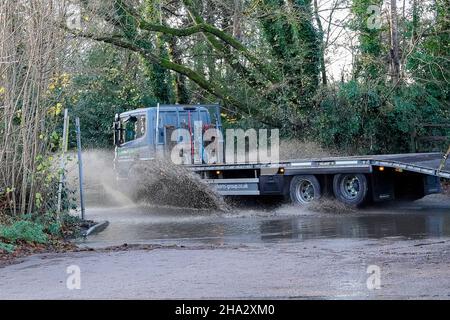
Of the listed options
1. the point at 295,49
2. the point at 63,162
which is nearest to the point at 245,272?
the point at 63,162

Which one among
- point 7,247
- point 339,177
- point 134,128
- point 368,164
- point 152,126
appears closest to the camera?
point 7,247

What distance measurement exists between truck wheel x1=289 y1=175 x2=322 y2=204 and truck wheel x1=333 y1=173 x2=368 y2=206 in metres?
0.60

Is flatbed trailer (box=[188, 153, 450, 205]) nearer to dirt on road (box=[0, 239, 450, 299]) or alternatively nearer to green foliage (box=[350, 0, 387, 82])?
dirt on road (box=[0, 239, 450, 299])

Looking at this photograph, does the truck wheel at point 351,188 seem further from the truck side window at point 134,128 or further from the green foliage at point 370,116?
the green foliage at point 370,116

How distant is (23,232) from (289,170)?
9331mm

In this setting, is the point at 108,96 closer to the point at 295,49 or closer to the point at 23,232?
the point at 295,49

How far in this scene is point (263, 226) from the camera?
17703 millimetres

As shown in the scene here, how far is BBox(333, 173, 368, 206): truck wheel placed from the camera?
20.7 metres

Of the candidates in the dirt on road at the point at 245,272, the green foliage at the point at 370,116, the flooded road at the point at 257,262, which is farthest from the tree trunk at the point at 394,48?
the dirt on road at the point at 245,272

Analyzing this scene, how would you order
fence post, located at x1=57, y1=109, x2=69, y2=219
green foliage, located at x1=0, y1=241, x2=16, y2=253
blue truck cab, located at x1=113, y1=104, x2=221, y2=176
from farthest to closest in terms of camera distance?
blue truck cab, located at x1=113, y1=104, x2=221, y2=176, fence post, located at x1=57, y1=109, x2=69, y2=219, green foliage, located at x1=0, y1=241, x2=16, y2=253

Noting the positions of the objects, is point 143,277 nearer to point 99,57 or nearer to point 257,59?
point 257,59

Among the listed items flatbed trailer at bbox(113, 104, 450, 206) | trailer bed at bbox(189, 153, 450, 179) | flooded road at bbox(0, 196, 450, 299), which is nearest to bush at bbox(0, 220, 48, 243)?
flooded road at bbox(0, 196, 450, 299)
